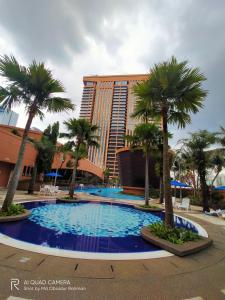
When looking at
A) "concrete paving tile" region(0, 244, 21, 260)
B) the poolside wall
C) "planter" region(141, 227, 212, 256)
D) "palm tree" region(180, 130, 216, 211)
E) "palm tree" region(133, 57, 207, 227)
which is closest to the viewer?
"concrete paving tile" region(0, 244, 21, 260)

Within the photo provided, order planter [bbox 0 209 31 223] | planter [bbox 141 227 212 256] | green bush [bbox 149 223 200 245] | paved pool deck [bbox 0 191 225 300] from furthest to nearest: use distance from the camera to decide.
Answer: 1. planter [bbox 0 209 31 223]
2. green bush [bbox 149 223 200 245]
3. planter [bbox 141 227 212 256]
4. paved pool deck [bbox 0 191 225 300]

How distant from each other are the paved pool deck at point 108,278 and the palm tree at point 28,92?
4.31m

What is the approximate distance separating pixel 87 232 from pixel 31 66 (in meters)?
7.75

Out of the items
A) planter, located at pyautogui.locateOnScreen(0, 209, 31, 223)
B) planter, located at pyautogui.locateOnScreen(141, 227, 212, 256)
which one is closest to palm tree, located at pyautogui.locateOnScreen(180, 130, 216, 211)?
planter, located at pyautogui.locateOnScreen(141, 227, 212, 256)

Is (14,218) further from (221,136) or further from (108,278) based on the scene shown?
(221,136)

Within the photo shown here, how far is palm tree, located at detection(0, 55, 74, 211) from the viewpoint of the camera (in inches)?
287

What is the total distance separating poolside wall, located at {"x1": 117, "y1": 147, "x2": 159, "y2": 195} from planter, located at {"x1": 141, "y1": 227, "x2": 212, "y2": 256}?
2514cm

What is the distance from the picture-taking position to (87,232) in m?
7.21

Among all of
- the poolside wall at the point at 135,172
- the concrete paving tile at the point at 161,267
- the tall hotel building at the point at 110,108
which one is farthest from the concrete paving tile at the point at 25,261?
the tall hotel building at the point at 110,108

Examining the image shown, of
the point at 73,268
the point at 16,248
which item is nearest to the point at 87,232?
the point at 16,248

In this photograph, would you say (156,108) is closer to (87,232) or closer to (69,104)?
(69,104)

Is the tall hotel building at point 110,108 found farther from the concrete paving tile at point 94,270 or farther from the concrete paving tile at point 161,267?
the concrete paving tile at point 94,270

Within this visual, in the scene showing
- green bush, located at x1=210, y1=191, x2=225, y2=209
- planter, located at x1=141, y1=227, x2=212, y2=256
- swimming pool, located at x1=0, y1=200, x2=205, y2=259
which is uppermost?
green bush, located at x1=210, y1=191, x2=225, y2=209

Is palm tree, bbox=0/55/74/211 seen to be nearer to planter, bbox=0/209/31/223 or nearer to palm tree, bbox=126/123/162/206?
planter, bbox=0/209/31/223
